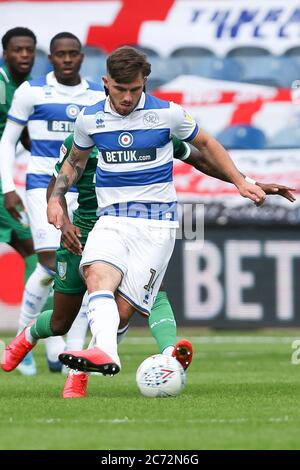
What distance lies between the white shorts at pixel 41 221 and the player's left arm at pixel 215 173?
7.27 ft

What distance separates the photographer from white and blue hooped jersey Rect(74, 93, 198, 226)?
7.29 metres

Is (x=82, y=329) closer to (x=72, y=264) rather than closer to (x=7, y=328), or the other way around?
(x=72, y=264)

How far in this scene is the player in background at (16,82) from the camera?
10.4 meters

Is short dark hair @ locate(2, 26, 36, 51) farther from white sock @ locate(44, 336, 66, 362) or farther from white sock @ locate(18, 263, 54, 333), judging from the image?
white sock @ locate(44, 336, 66, 362)

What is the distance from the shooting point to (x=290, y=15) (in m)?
19.3

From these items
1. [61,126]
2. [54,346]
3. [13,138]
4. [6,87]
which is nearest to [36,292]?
[54,346]

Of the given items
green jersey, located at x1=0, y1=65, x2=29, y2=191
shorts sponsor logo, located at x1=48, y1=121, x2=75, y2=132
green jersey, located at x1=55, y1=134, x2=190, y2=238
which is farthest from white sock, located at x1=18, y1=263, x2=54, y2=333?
green jersey, located at x1=55, y1=134, x2=190, y2=238

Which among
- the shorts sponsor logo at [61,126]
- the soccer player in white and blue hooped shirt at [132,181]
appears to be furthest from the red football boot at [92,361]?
the shorts sponsor logo at [61,126]

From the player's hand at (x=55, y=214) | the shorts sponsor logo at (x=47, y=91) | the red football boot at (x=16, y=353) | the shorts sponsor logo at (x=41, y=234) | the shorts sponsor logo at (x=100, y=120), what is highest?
the shorts sponsor logo at (x=47, y=91)

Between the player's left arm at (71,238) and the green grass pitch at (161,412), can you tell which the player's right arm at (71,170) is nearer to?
the player's left arm at (71,238)

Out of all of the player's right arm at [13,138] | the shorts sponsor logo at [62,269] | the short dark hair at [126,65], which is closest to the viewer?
the short dark hair at [126,65]

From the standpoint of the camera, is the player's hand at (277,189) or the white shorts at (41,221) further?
the white shorts at (41,221)

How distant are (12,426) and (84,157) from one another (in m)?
2.15

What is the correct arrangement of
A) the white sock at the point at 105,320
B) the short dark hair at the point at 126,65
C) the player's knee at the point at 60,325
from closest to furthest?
1. the white sock at the point at 105,320
2. the short dark hair at the point at 126,65
3. the player's knee at the point at 60,325
